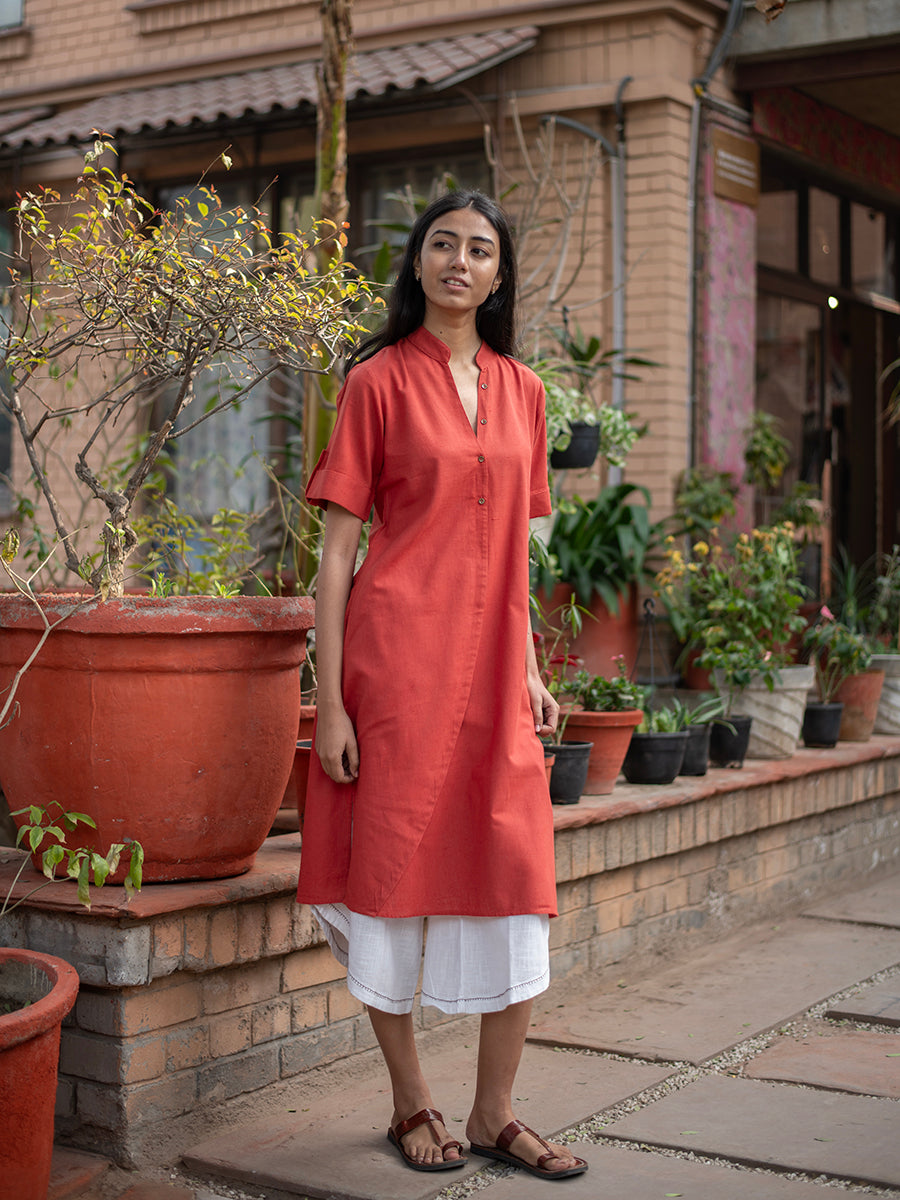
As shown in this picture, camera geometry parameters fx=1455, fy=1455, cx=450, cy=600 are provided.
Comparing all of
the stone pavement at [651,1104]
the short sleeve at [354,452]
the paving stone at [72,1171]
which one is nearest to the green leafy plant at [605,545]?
the stone pavement at [651,1104]

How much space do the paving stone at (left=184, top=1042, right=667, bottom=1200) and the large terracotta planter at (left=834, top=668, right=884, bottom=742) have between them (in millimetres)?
3053

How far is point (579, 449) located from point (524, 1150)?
12.5ft

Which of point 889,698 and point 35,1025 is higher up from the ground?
point 889,698

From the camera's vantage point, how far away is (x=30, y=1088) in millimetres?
2498

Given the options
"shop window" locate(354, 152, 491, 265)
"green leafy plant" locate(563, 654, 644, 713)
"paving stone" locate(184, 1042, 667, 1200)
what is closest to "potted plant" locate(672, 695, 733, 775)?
"green leafy plant" locate(563, 654, 644, 713)

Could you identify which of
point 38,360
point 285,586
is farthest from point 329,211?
point 285,586

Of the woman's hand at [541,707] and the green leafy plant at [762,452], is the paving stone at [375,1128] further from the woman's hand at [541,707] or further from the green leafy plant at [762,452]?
the green leafy plant at [762,452]

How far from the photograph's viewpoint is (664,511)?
7391 mm

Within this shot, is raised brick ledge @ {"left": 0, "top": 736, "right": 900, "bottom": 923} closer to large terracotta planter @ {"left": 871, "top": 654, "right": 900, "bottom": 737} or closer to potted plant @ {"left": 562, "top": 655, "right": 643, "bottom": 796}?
potted plant @ {"left": 562, "top": 655, "right": 643, "bottom": 796}

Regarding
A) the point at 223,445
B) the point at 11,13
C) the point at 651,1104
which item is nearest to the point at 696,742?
the point at 651,1104

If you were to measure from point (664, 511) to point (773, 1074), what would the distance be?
4.21 meters

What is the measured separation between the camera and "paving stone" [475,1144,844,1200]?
9.09ft

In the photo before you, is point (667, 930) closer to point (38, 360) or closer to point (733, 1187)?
point (733, 1187)

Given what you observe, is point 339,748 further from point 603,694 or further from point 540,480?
point 603,694
